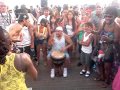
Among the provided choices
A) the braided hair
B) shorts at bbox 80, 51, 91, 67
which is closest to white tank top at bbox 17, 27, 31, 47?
shorts at bbox 80, 51, 91, 67

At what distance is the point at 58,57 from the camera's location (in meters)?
6.46

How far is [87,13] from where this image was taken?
760cm

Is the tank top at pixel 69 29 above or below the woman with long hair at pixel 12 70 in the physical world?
below

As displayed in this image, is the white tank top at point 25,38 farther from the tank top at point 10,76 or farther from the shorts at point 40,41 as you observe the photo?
the tank top at point 10,76

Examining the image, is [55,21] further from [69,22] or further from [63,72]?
[63,72]

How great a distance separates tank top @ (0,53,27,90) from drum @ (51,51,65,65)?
13.2 ft

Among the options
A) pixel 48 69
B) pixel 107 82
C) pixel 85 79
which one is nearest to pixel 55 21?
pixel 48 69

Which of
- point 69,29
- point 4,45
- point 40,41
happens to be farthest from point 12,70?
point 69,29

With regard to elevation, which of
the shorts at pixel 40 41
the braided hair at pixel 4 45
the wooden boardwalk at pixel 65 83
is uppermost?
the braided hair at pixel 4 45

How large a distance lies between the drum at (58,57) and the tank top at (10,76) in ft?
13.2

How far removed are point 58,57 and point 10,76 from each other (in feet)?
13.3

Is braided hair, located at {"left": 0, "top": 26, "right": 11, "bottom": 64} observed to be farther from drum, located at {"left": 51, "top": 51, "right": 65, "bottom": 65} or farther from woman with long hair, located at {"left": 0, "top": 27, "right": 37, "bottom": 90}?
drum, located at {"left": 51, "top": 51, "right": 65, "bottom": 65}

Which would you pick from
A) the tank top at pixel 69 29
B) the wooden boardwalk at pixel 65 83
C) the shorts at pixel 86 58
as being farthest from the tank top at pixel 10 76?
the tank top at pixel 69 29

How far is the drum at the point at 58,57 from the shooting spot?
21.2ft
